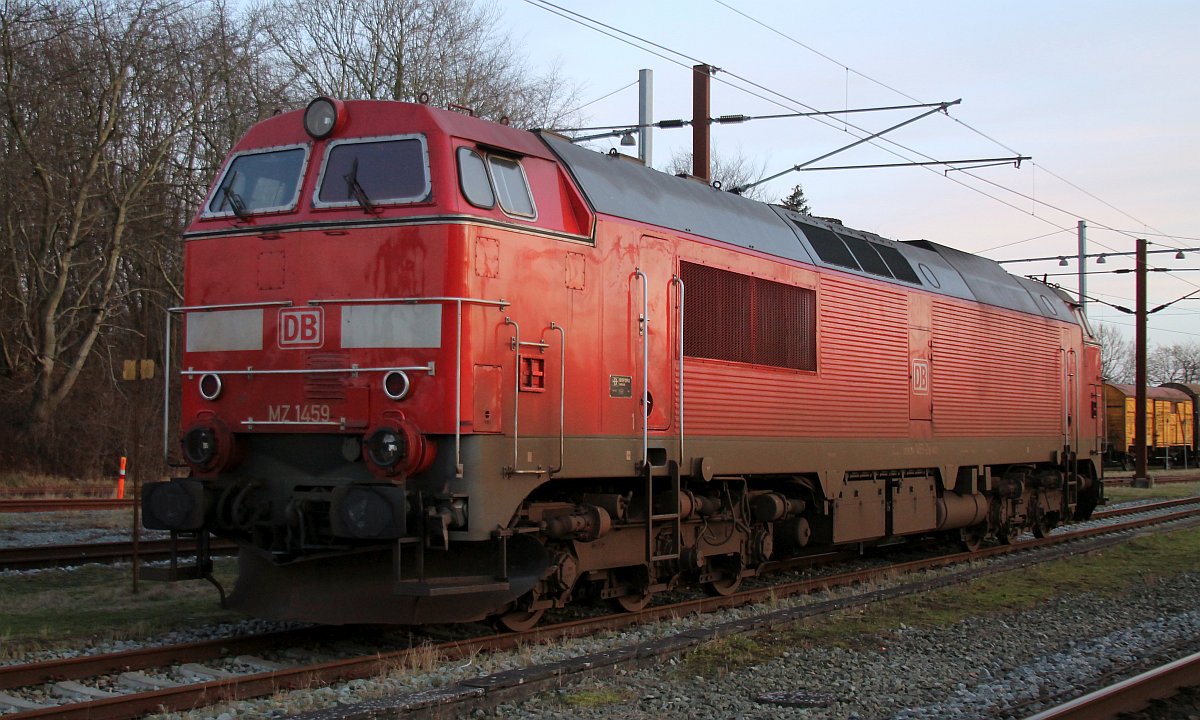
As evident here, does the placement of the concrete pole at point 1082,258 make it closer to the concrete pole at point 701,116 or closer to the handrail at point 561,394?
the concrete pole at point 701,116

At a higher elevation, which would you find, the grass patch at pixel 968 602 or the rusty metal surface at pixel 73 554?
the rusty metal surface at pixel 73 554

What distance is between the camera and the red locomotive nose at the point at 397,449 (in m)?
7.80

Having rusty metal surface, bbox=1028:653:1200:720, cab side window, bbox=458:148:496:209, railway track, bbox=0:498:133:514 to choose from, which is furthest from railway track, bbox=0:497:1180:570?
rusty metal surface, bbox=1028:653:1200:720

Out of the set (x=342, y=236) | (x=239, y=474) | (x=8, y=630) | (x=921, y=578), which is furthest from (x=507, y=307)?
(x=921, y=578)

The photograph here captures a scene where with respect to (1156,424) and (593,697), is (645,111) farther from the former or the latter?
(1156,424)

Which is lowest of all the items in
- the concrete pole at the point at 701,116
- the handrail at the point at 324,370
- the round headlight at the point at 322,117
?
the handrail at the point at 324,370

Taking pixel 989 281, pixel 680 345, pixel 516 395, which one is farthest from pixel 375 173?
pixel 989 281

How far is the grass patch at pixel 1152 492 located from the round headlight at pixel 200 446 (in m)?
23.5

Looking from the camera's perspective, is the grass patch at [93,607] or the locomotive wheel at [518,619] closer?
the grass patch at [93,607]

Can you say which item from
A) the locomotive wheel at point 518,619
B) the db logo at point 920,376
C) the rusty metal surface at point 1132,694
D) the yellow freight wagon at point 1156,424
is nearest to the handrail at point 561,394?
the locomotive wheel at point 518,619

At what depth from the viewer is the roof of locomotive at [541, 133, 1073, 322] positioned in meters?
9.66

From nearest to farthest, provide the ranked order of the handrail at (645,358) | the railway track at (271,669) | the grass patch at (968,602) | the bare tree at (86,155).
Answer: the railway track at (271,669), the grass patch at (968,602), the handrail at (645,358), the bare tree at (86,155)

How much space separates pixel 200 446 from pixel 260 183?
7.06 ft

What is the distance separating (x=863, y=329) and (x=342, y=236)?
6.96 metres
